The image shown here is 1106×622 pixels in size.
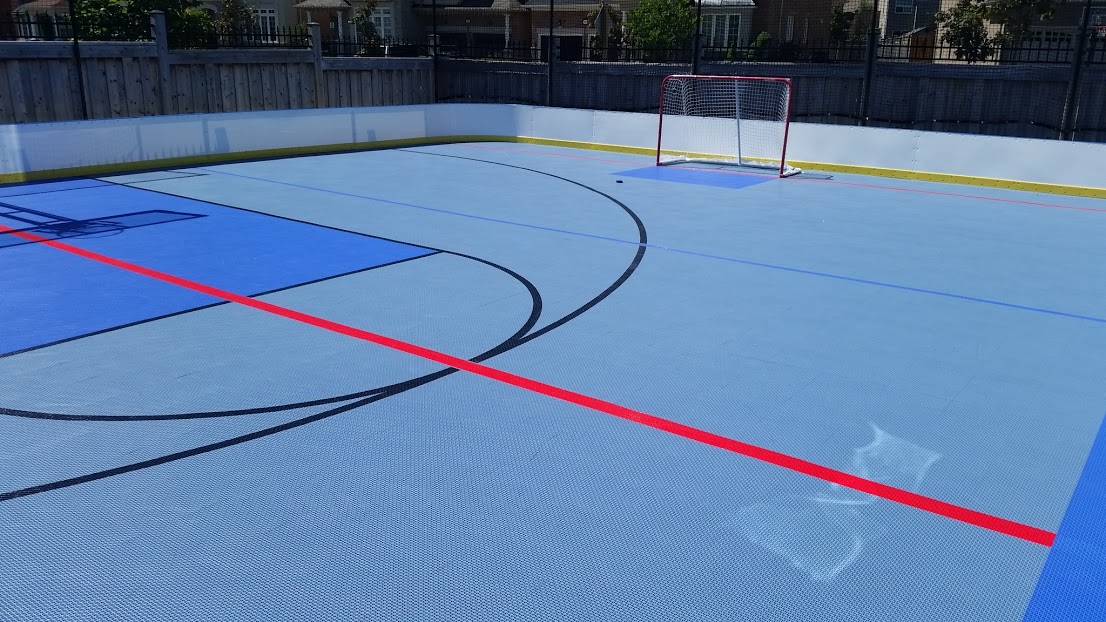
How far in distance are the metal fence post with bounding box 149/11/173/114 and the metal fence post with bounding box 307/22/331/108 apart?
11.0 feet

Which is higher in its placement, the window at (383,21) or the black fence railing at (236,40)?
the window at (383,21)

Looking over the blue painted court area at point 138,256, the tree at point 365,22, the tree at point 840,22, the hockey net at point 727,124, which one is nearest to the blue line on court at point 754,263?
the blue painted court area at point 138,256

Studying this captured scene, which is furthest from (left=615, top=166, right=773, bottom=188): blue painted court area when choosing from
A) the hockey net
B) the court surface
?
the court surface

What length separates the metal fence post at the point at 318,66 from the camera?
19.7 metres

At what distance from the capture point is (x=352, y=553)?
346 centimetres

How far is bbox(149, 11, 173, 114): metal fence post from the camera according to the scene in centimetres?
1685

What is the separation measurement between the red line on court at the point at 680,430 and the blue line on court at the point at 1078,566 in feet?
0.34

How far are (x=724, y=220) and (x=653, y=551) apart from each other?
765 centimetres

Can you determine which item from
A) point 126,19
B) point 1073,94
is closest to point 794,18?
point 1073,94

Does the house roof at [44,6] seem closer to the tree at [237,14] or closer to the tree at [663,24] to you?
the tree at [237,14]

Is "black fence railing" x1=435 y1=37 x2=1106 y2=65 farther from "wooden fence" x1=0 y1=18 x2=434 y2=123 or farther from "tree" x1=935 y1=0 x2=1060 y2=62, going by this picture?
"tree" x1=935 y1=0 x2=1060 y2=62

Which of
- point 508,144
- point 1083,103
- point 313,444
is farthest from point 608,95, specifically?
point 313,444

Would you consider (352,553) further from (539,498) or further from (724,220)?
(724,220)

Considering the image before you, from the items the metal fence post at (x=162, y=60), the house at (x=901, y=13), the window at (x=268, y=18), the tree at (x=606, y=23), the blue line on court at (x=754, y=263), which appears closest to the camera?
the blue line on court at (x=754, y=263)
